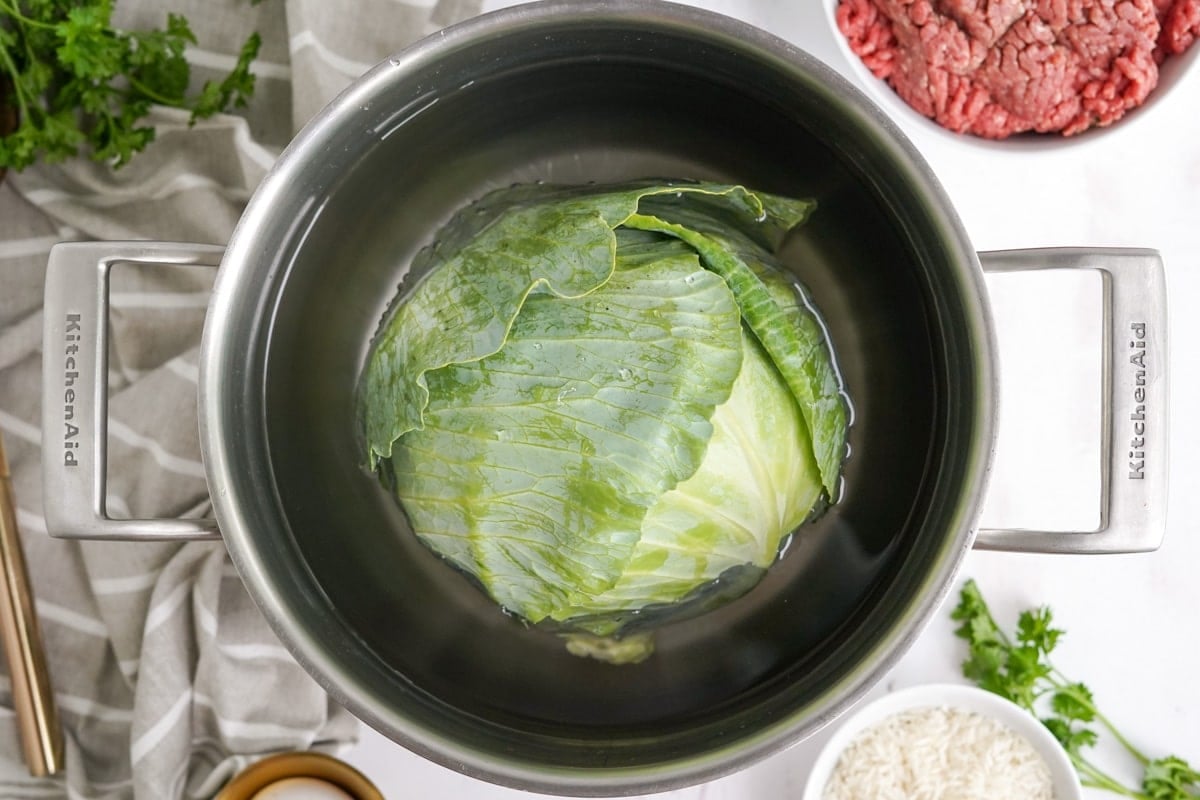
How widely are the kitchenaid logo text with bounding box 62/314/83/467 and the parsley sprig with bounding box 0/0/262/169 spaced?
45 centimetres

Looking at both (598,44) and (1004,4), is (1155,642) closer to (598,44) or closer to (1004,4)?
(1004,4)

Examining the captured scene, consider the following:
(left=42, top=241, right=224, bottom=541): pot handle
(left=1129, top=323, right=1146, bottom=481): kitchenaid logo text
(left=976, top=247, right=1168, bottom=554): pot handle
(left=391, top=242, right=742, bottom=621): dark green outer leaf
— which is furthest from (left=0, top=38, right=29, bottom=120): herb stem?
(left=1129, top=323, right=1146, bottom=481): kitchenaid logo text

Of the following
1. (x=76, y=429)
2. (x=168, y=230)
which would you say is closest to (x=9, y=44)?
(x=168, y=230)

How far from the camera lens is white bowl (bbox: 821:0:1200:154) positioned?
1.42 m

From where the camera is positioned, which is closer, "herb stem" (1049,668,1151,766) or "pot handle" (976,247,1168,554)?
"pot handle" (976,247,1168,554)

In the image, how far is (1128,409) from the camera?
3.71 ft

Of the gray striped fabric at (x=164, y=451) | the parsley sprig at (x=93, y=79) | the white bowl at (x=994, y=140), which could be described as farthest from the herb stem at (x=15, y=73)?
the white bowl at (x=994, y=140)

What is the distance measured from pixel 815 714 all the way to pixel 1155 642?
0.82 metres

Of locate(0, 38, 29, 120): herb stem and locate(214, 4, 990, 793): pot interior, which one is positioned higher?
locate(0, 38, 29, 120): herb stem

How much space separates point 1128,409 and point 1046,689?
616 millimetres

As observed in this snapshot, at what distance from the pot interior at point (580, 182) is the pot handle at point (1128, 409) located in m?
0.10

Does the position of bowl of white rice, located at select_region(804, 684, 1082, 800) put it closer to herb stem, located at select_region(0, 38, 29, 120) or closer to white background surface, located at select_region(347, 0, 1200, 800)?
white background surface, located at select_region(347, 0, 1200, 800)

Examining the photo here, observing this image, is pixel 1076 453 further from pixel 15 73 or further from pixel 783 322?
pixel 15 73

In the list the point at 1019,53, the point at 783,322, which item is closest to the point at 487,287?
the point at 783,322
